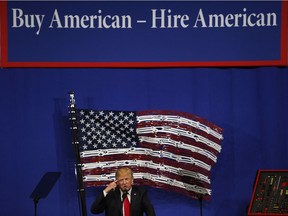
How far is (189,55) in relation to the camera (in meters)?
7.43

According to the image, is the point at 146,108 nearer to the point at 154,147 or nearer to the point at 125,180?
the point at 154,147

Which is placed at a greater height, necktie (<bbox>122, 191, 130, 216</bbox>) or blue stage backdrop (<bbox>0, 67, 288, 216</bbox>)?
blue stage backdrop (<bbox>0, 67, 288, 216</bbox>)

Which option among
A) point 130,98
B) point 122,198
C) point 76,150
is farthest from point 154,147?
point 122,198

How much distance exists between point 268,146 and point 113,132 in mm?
1913

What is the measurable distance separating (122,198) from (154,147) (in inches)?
51.0

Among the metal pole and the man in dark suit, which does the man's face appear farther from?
the metal pole

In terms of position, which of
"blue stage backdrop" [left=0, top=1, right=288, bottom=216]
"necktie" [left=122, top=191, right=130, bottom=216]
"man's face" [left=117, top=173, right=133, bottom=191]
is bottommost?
"necktie" [left=122, top=191, right=130, bottom=216]

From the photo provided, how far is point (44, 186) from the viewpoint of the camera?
6.80m

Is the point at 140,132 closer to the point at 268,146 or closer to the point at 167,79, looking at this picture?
the point at 167,79

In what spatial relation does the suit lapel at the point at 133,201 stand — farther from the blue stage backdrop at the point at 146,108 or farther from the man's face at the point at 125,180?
the blue stage backdrop at the point at 146,108

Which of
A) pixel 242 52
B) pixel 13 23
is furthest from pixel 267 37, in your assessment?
pixel 13 23

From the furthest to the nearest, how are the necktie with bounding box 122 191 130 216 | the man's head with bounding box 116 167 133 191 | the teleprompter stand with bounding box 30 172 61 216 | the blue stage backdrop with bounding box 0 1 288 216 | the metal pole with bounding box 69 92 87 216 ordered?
1. the blue stage backdrop with bounding box 0 1 288 216
2. the metal pole with bounding box 69 92 87 216
3. the teleprompter stand with bounding box 30 172 61 216
4. the necktie with bounding box 122 191 130 216
5. the man's head with bounding box 116 167 133 191

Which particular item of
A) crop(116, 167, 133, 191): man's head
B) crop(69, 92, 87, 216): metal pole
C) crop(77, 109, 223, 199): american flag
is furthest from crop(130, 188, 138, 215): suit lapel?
crop(77, 109, 223, 199): american flag

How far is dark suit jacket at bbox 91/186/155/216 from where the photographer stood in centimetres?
607
